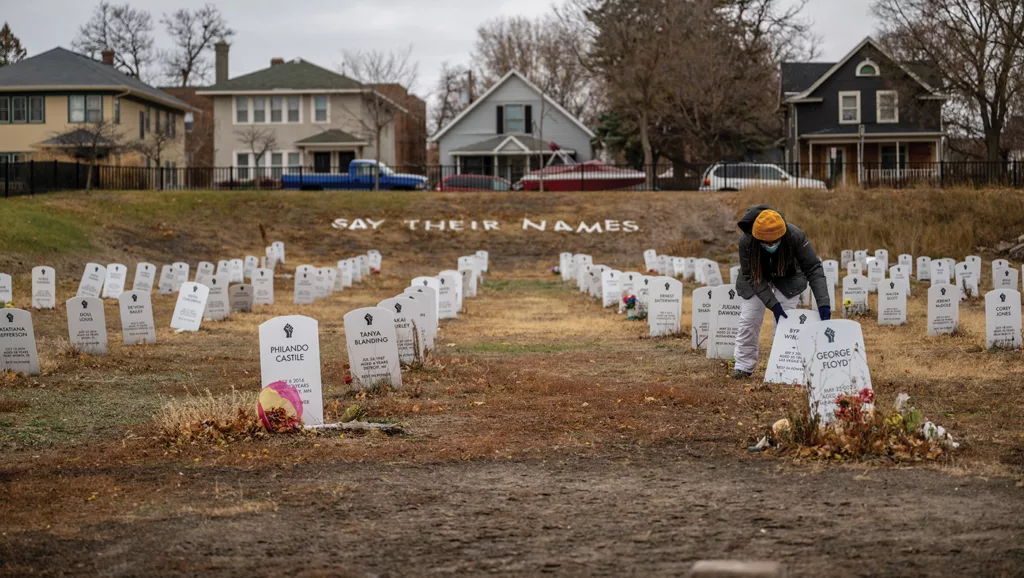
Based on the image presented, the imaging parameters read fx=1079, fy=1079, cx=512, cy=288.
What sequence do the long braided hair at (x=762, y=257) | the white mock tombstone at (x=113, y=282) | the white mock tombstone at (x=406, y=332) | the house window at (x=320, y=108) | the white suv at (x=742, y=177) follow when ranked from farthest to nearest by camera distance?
the house window at (x=320, y=108)
the white suv at (x=742, y=177)
the white mock tombstone at (x=113, y=282)
the white mock tombstone at (x=406, y=332)
the long braided hair at (x=762, y=257)

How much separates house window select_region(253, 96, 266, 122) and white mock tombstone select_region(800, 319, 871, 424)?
54.9 m

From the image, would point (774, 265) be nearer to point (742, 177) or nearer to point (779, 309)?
point (779, 309)

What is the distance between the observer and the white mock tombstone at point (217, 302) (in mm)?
19609

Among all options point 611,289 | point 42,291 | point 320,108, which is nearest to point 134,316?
point 42,291

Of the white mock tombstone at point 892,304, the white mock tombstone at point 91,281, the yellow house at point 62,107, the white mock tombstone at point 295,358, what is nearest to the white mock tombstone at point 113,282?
the white mock tombstone at point 91,281

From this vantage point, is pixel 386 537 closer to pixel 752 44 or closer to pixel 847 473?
A: pixel 847 473

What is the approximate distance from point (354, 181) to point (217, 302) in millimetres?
31845

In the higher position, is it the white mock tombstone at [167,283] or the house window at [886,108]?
the house window at [886,108]

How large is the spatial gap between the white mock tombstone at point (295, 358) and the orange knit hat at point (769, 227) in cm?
454

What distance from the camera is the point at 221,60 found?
237 feet

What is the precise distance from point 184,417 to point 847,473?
207 inches

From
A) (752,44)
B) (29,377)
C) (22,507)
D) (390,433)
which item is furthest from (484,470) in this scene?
(752,44)

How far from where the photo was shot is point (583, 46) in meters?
64.5

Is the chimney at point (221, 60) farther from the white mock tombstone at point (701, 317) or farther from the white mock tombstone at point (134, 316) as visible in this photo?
the white mock tombstone at point (701, 317)
